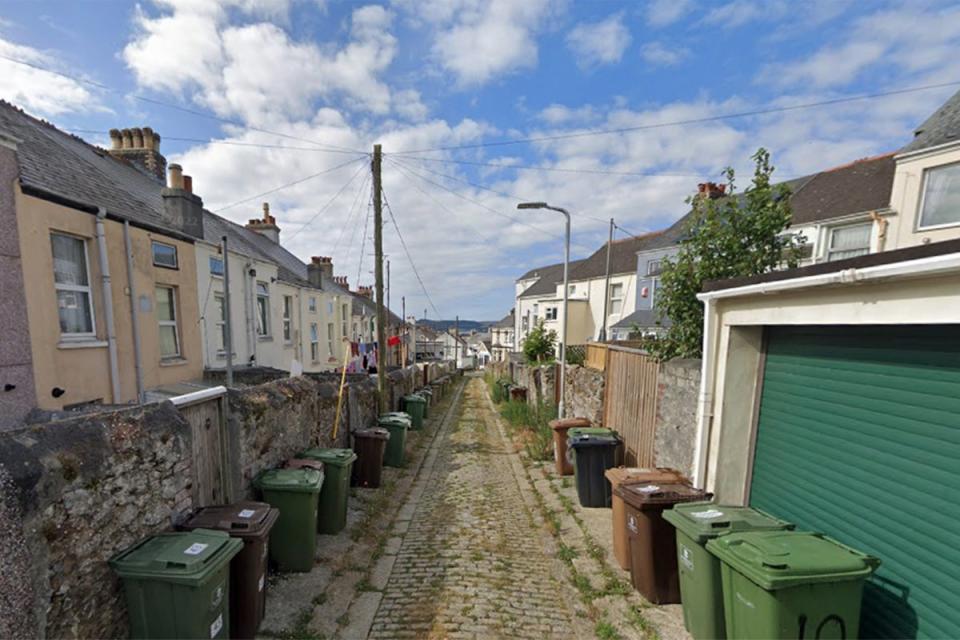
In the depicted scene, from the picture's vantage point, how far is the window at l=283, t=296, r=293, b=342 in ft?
53.4

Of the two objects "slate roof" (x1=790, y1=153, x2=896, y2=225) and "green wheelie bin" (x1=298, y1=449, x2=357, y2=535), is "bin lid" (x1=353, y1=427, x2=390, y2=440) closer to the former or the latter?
"green wheelie bin" (x1=298, y1=449, x2=357, y2=535)

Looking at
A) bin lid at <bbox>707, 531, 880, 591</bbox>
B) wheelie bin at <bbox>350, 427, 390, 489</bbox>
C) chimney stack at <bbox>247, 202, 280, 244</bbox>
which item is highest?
chimney stack at <bbox>247, 202, 280, 244</bbox>

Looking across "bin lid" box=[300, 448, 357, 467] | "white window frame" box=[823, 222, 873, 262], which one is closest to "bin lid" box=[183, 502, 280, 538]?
"bin lid" box=[300, 448, 357, 467]

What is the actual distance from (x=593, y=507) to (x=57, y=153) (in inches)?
505

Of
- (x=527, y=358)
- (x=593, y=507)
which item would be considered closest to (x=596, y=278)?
(x=527, y=358)

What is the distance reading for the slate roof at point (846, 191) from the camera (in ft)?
41.9

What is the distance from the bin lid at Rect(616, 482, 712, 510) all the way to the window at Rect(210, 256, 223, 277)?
1201 centimetres

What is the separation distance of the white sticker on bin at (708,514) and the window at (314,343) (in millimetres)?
18152

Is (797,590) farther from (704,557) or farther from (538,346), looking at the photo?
(538,346)

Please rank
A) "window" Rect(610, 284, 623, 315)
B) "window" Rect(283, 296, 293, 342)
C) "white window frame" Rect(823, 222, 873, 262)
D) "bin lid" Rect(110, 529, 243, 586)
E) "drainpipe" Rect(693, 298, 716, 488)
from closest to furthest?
"bin lid" Rect(110, 529, 243, 586) → "drainpipe" Rect(693, 298, 716, 488) → "white window frame" Rect(823, 222, 873, 262) → "window" Rect(283, 296, 293, 342) → "window" Rect(610, 284, 623, 315)

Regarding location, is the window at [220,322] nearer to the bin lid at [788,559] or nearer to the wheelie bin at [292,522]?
the wheelie bin at [292,522]

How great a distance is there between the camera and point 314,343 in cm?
1925

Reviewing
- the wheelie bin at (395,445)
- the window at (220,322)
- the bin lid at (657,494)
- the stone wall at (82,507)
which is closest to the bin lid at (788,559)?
the bin lid at (657,494)

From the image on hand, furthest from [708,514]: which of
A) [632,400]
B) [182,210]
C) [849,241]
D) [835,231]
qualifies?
[835,231]
